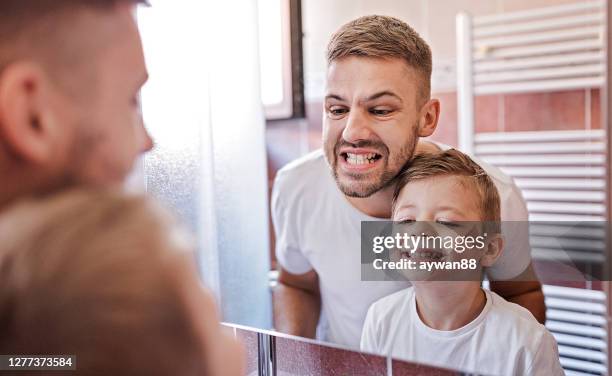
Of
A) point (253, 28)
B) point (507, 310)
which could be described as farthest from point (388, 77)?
point (507, 310)

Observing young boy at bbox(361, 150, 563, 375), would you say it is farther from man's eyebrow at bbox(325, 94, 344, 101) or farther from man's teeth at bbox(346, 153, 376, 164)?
man's eyebrow at bbox(325, 94, 344, 101)

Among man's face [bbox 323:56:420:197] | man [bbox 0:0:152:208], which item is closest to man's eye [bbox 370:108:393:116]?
man's face [bbox 323:56:420:197]

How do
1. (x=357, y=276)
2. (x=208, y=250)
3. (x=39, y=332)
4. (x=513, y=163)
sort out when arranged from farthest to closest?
(x=208, y=250) < (x=357, y=276) < (x=513, y=163) < (x=39, y=332)

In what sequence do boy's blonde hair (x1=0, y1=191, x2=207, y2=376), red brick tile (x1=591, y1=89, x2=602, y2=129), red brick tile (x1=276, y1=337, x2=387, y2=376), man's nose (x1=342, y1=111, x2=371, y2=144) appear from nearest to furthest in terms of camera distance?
boy's blonde hair (x1=0, y1=191, x2=207, y2=376), red brick tile (x1=591, y1=89, x2=602, y2=129), man's nose (x1=342, y1=111, x2=371, y2=144), red brick tile (x1=276, y1=337, x2=387, y2=376)

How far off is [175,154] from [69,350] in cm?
60

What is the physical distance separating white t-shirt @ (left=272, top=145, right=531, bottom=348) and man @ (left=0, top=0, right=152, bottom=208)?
47 centimetres

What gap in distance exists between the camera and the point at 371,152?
893 millimetres

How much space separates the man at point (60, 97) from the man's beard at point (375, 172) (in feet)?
1.44

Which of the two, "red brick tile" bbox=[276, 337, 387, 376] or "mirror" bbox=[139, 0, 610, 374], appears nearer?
"mirror" bbox=[139, 0, 610, 374]

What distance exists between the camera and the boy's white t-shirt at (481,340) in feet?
2.77

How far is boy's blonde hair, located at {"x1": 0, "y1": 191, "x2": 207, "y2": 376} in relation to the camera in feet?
1.53

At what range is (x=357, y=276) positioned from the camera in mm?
958

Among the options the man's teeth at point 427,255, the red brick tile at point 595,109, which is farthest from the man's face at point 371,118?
the red brick tile at point 595,109

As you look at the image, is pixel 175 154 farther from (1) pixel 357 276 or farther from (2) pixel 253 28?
(1) pixel 357 276
